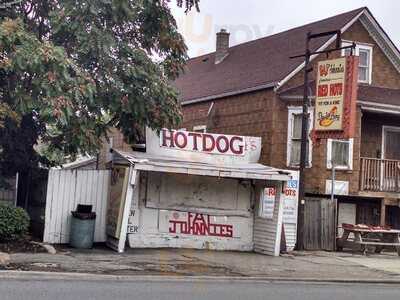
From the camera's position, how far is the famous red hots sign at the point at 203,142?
1886 cm

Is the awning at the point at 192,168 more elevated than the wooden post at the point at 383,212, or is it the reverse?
the awning at the point at 192,168

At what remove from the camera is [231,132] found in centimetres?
2631

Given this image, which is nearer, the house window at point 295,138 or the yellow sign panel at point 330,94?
the yellow sign panel at point 330,94

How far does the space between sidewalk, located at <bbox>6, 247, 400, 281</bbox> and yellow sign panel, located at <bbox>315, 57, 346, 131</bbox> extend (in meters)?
3.95

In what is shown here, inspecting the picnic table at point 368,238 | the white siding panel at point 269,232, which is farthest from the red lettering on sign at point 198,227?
the picnic table at point 368,238

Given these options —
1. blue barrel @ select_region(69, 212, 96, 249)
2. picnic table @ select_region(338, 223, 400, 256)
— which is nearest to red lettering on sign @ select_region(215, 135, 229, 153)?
blue barrel @ select_region(69, 212, 96, 249)

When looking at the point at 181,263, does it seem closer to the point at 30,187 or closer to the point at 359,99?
the point at 30,187

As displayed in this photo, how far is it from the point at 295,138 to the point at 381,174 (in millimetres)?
3494

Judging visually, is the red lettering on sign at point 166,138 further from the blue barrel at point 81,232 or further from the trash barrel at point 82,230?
the blue barrel at point 81,232

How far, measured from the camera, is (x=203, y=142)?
760 inches

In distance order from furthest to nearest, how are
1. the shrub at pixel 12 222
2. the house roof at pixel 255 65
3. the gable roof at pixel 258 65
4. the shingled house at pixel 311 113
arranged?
1. the house roof at pixel 255 65
2. the gable roof at pixel 258 65
3. the shingled house at pixel 311 113
4. the shrub at pixel 12 222

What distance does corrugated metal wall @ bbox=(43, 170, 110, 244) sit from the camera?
17406 millimetres

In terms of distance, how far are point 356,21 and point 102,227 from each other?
13462 millimetres

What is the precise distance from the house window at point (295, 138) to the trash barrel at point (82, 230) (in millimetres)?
9223
